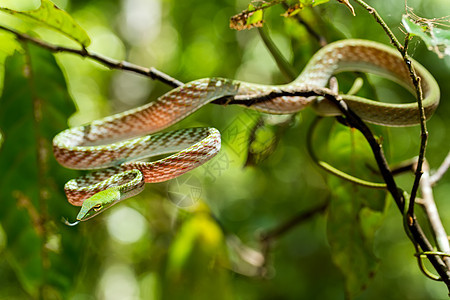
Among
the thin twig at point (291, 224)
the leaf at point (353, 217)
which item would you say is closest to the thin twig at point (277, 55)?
the leaf at point (353, 217)

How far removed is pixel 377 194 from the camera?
1657 millimetres

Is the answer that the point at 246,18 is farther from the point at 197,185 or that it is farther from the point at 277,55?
the point at 197,185

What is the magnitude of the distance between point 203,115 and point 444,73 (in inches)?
68.2

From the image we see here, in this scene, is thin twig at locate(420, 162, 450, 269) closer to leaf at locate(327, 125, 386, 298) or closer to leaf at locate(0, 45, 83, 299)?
leaf at locate(327, 125, 386, 298)

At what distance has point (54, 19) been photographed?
1473 millimetres

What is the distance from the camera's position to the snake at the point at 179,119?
4.27 feet

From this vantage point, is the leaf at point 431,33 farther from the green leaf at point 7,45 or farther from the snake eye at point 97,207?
the green leaf at point 7,45

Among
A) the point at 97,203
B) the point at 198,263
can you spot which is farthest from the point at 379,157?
the point at 198,263

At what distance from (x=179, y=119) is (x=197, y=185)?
64 cm

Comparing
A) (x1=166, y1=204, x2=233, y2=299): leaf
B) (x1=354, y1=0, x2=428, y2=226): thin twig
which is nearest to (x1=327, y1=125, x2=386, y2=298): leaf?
(x1=354, y1=0, x2=428, y2=226): thin twig

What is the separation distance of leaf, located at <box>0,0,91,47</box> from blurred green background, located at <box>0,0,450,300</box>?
1.12 feet

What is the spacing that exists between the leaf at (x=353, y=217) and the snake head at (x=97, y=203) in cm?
86

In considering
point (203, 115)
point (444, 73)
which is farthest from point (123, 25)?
point (444, 73)

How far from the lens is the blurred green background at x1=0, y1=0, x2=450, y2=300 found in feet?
5.68
